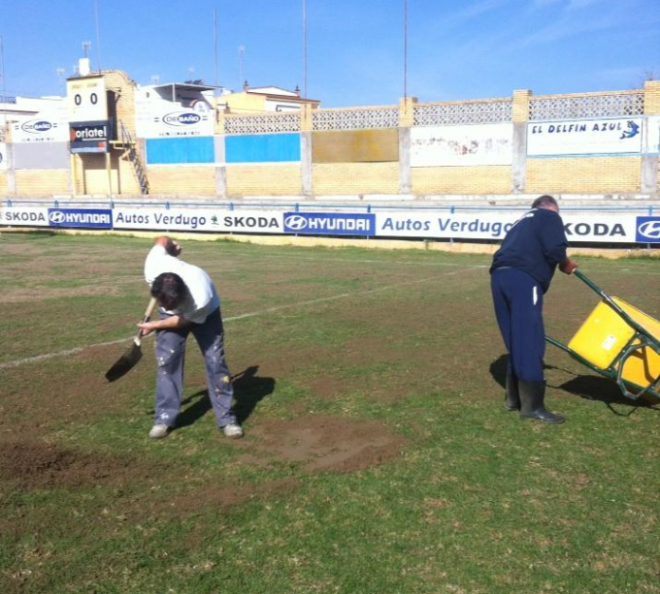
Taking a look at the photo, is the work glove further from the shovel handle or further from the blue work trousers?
the shovel handle

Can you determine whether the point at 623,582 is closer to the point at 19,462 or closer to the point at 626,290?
the point at 19,462

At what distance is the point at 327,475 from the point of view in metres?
4.93

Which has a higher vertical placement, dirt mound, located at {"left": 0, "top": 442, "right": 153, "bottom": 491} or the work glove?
the work glove

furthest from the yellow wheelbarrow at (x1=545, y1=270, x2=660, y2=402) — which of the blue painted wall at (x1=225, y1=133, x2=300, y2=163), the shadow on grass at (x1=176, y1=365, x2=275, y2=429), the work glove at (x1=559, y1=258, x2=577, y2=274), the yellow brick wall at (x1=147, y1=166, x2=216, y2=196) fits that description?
the yellow brick wall at (x1=147, y1=166, x2=216, y2=196)

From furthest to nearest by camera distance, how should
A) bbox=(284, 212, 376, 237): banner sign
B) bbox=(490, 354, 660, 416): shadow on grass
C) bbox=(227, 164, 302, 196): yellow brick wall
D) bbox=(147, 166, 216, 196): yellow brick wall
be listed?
bbox=(147, 166, 216, 196): yellow brick wall < bbox=(227, 164, 302, 196): yellow brick wall < bbox=(284, 212, 376, 237): banner sign < bbox=(490, 354, 660, 416): shadow on grass

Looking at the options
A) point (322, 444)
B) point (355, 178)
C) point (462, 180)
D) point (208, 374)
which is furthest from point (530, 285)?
point (355, 178)

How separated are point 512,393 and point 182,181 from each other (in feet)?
128

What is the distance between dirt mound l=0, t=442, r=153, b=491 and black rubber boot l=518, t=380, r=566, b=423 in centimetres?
295

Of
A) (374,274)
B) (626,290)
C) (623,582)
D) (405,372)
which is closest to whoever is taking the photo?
(623,582)

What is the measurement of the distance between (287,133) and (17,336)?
31.2 m

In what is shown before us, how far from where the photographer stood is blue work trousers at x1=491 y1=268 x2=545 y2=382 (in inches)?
233

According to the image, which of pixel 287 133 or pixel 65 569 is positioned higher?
pixel 287 133

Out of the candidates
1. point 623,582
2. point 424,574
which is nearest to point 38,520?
point 424,574

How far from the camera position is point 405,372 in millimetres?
7613
